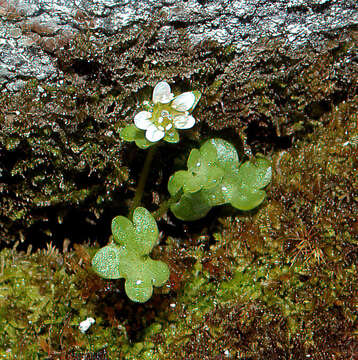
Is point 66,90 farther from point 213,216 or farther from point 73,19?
point 213,216

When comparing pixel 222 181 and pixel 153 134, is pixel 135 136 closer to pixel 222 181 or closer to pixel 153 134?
pixel 153 134

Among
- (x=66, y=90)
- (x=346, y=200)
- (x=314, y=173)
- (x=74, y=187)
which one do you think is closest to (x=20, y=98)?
(x=66, y=90)

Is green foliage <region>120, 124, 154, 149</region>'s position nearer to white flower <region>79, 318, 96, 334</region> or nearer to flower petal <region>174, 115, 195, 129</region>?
flower petal <region>174, 115, 195, 129</region>

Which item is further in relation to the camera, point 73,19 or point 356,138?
point 356,138

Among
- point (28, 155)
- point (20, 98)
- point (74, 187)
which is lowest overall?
point (74, 187)

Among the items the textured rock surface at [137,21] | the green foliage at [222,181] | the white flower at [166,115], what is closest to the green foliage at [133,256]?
the green foliage at [222,181]

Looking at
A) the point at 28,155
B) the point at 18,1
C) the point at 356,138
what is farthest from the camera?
the point at 356,138

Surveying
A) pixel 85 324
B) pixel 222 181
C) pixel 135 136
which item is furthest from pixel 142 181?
pixel 85 324

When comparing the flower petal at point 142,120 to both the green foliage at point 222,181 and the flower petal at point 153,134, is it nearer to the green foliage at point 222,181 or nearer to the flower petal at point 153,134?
the flower petal at point 153,134
